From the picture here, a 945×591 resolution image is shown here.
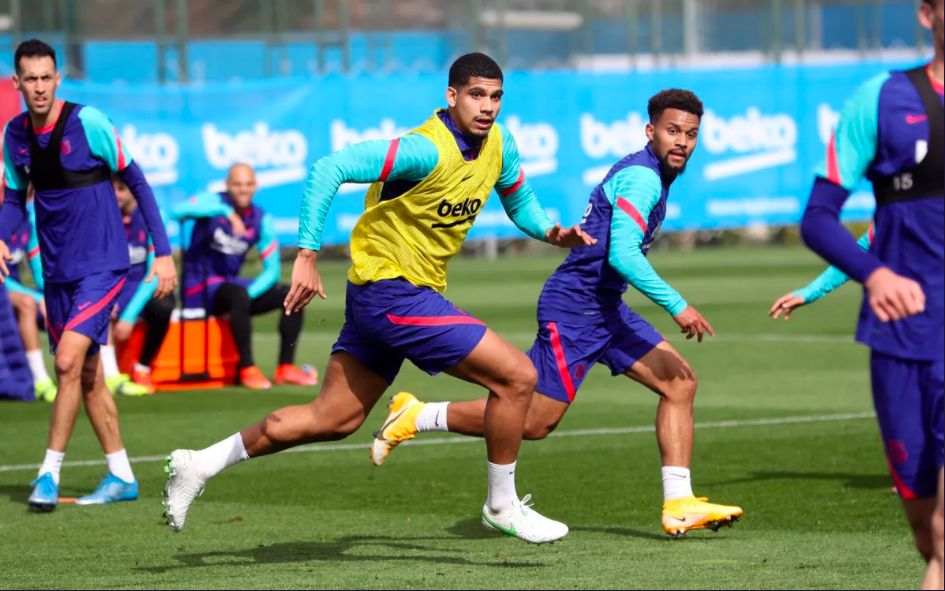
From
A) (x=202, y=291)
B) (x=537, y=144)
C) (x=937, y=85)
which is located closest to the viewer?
(x=937, y=85)

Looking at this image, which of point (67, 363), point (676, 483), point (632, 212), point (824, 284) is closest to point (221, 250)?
point (67, 363)

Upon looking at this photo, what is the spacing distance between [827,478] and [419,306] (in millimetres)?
3708

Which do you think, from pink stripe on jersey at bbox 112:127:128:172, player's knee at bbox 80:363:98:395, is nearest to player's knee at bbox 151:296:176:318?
player's knee at bbox 80:363:98:395

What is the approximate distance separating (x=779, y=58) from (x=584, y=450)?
2729 cm

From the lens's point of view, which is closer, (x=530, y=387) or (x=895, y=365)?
(x=895, y=365)

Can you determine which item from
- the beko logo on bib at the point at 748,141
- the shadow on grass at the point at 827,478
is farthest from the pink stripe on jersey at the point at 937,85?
the beko logo on bib at the point at 748,141

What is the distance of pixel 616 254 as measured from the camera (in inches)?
336

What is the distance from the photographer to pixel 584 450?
11789 mm

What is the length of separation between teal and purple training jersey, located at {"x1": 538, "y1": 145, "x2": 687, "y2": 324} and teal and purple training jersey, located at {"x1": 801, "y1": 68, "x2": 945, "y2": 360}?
284 centimetres

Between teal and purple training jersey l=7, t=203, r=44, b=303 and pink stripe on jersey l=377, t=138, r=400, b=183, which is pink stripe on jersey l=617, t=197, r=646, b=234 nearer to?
pink stripe on jersey l=377, t=138, r=400, b=183

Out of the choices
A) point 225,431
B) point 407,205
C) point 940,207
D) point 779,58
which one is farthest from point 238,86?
point 940,207

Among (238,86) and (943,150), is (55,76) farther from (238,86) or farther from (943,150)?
(238,86)

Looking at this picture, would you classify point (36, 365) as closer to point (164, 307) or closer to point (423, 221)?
point (164, 307)

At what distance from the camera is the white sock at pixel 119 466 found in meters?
9.97
